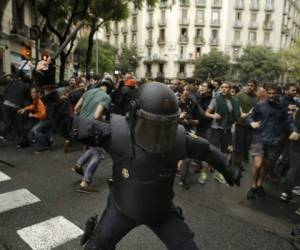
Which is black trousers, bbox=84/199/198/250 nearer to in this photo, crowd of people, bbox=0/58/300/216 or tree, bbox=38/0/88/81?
crowd of people, bbox=0/58/300/216

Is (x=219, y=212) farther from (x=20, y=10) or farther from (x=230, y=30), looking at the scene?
(x=230, y=30)

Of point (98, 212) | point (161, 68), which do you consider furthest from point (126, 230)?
point (161, 68)

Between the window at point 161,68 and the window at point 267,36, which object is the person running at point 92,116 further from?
the window at point 267,36

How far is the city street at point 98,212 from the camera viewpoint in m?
3.34

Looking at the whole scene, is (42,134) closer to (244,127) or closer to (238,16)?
(244,127)

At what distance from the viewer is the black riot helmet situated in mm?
1794

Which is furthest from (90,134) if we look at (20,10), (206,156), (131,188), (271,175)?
(20,10)

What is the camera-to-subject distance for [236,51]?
175ft

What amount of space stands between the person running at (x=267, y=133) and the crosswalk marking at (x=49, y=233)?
275 centimetres

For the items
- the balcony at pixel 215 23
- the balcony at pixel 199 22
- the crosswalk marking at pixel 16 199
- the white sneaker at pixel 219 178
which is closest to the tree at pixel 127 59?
the balcony at pixel 199 22

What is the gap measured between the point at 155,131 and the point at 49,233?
2328mm

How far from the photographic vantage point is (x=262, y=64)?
1713 inches

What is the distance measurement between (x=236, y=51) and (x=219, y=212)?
5294 cm

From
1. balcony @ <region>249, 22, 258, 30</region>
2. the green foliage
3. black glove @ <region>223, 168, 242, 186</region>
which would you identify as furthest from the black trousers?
balcony @ <region>249, 22, 258, 30</region>
